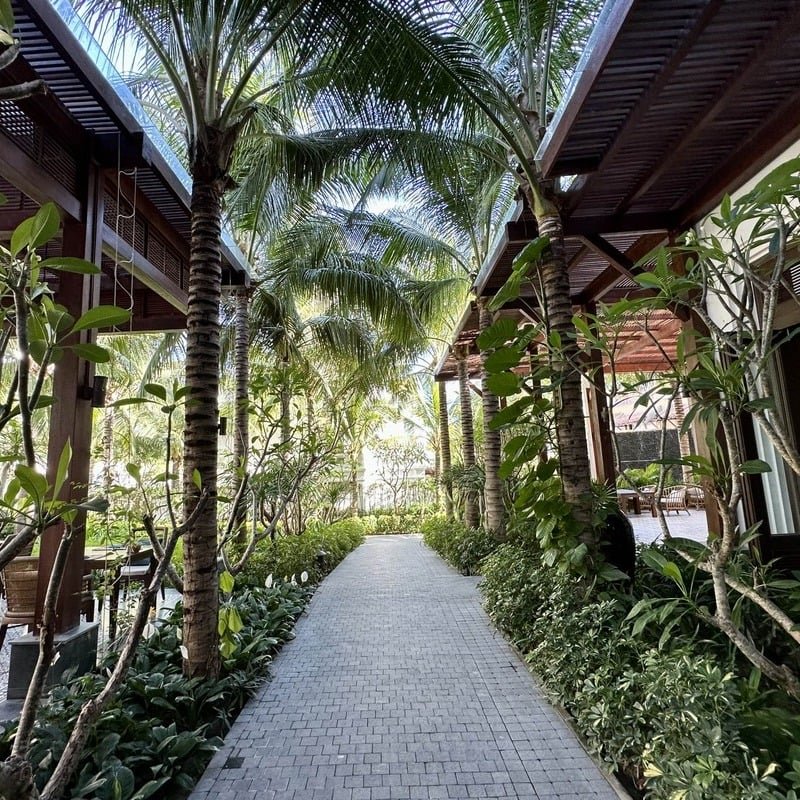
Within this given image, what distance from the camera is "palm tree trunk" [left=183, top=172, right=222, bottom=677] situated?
3.38m

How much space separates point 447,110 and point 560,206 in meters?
1.36

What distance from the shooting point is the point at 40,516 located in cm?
127

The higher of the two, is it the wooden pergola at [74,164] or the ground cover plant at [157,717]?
the wooden pergola at [74,164]

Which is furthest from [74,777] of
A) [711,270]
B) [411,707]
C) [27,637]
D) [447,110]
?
[447,110]

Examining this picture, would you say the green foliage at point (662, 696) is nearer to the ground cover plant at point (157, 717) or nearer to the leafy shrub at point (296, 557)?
the ground cover plant at point (157, 717)

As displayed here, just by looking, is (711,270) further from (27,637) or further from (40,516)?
(27,637)

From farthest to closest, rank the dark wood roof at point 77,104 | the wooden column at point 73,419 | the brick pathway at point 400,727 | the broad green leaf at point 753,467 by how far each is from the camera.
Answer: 1. the wooden column at point 73,419
2. the dark wood roof at point 77,104
3. the brick pathway at point 400,727
4. the broad green leaf at point 753,467

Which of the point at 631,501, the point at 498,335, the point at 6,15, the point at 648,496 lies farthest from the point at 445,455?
the point at 6,15

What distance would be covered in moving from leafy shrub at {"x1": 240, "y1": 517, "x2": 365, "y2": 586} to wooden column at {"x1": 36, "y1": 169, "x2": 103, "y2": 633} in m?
2.44

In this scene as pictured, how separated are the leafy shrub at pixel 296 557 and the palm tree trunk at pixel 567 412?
12.9 ft

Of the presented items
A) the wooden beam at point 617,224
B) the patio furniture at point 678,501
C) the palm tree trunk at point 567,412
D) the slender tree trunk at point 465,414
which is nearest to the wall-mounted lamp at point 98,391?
the palm tree trunk at point 567,412

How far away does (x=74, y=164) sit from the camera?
4082 millimetres

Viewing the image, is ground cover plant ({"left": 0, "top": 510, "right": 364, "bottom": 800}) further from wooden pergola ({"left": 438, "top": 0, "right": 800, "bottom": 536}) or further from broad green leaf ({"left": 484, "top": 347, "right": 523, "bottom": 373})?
wooden pergola ({"left": 438, "top": 0, "right": 800, "bottom": 536})

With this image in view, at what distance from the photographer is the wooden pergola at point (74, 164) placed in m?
3.38
